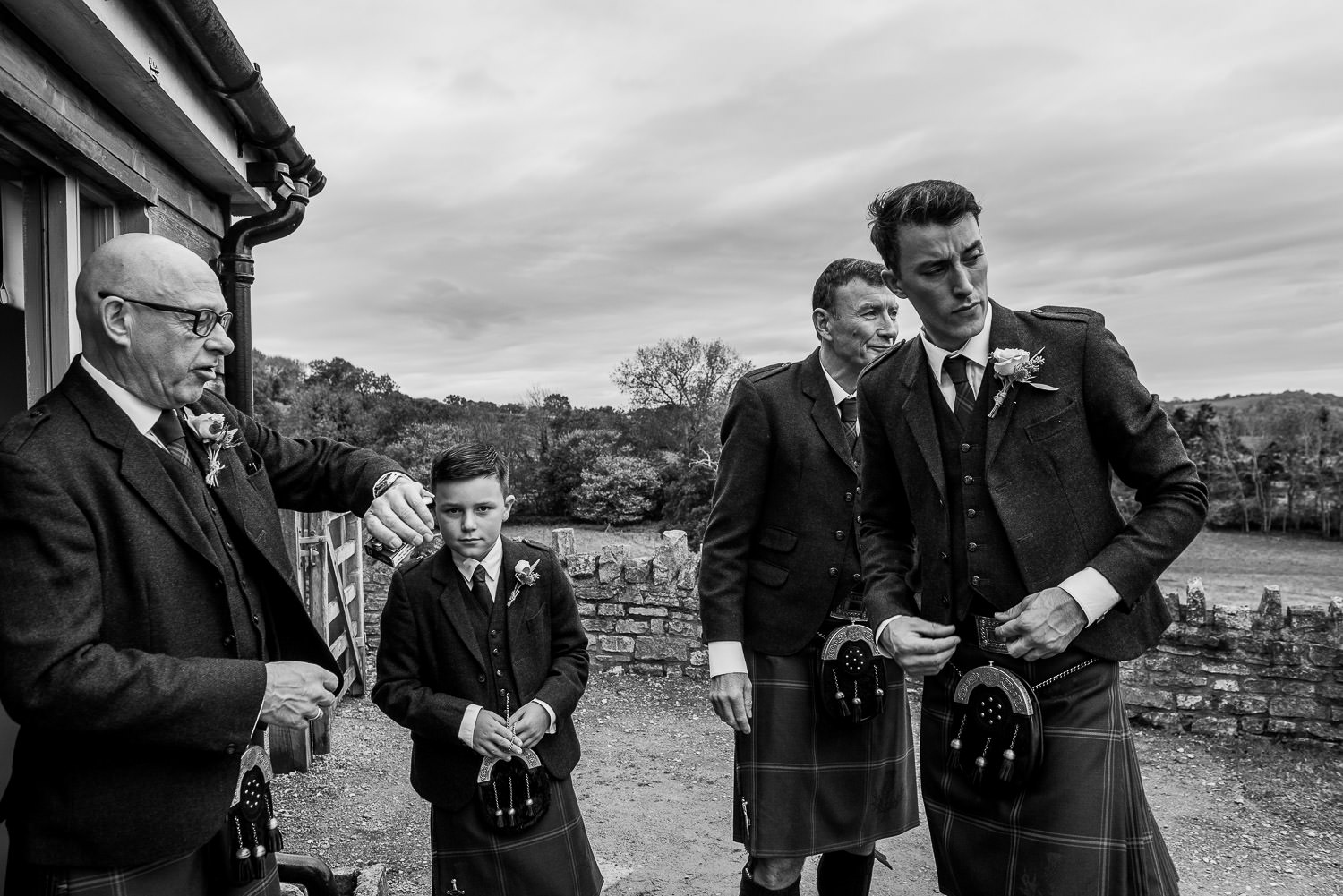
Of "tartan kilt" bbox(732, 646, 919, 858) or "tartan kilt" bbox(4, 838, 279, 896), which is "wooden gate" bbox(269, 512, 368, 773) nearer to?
"tartan kilt" bbox(732, 646, 919, 858)

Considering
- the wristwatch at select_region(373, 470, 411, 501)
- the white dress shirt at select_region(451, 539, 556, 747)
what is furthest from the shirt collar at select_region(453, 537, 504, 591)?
the wristwatch at select_region(373, 470, 411, 501)

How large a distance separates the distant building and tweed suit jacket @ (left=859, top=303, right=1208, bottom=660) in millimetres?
2355

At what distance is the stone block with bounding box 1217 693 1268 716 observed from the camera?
5438 mm

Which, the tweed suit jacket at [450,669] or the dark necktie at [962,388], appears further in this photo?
the tweed suit jacket at [450,669]

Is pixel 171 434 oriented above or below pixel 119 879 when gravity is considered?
above

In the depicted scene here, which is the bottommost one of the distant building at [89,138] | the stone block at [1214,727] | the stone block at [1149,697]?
the stone block at [1214,727]

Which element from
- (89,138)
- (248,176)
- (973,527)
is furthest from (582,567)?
(973,527)

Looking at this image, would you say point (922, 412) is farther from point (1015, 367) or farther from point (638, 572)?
point (638, 572)

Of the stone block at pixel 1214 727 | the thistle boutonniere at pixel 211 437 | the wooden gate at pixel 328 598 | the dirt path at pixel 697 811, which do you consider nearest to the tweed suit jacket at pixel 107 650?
the thistle boutonniere at pixel 211 437

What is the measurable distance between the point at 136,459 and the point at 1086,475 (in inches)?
80.8

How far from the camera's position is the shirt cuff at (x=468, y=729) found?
8.36 ft

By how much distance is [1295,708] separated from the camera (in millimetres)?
5344

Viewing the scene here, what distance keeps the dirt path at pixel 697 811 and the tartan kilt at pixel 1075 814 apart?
1.94m

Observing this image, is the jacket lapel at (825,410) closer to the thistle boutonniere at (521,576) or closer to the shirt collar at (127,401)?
the thistle boutonniere at (521,576)
